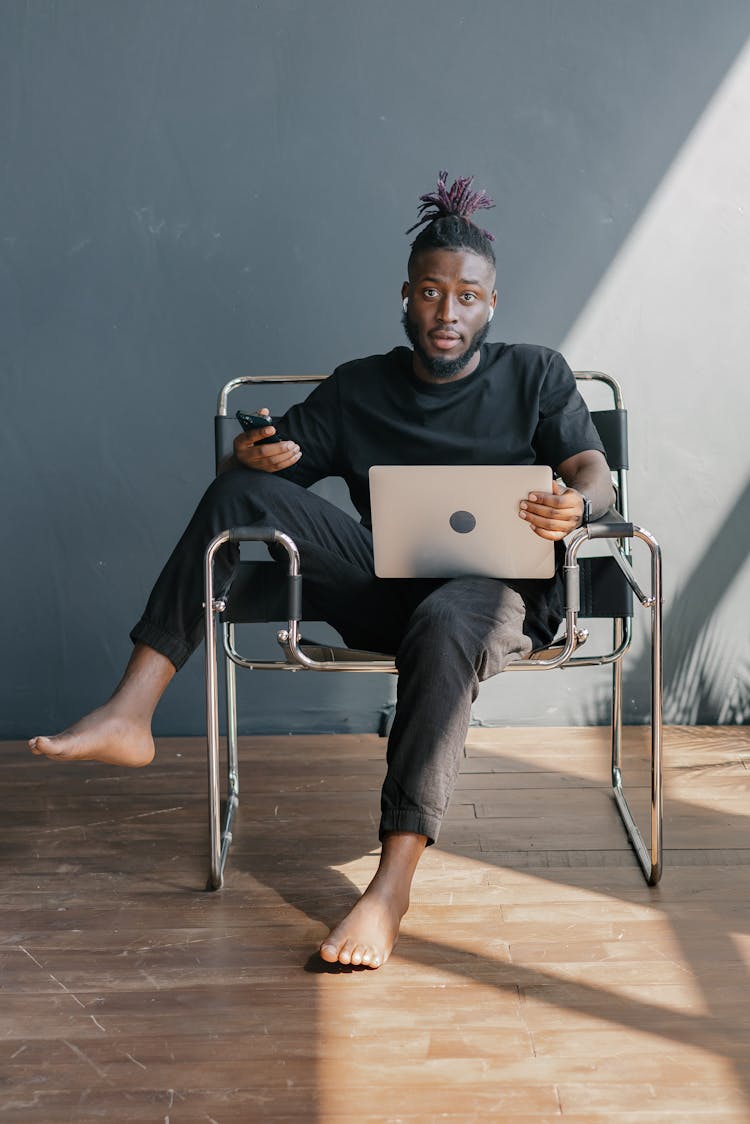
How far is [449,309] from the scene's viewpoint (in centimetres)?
224

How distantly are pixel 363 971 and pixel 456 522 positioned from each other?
72cm

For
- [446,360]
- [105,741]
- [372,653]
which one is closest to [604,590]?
[372,653]

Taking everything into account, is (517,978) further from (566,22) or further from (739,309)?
(566,22)

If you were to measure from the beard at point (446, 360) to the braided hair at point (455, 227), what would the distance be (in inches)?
6.1

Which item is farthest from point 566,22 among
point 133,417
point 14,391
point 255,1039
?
point 255,1039

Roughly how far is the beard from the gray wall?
0.51m

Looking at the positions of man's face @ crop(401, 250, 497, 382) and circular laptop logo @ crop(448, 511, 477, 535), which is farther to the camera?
man's face @ crop(401, 250, 497, 382)

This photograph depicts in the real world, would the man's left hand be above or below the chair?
above

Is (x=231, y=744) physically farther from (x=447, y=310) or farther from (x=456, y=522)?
(x=447, y=310)

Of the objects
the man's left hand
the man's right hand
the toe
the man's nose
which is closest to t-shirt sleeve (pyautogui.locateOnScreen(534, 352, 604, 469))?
the man's nose

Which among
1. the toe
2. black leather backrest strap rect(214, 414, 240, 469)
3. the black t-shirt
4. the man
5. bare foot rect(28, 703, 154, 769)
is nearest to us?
the toe

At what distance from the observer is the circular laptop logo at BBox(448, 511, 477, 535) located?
1862 millimetres

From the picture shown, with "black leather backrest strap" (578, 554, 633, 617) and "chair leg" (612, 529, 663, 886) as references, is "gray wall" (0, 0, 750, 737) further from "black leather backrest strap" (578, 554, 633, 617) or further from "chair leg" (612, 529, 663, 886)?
"chair leg" (612, 529, 663, 886)

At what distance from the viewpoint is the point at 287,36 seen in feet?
8.91
